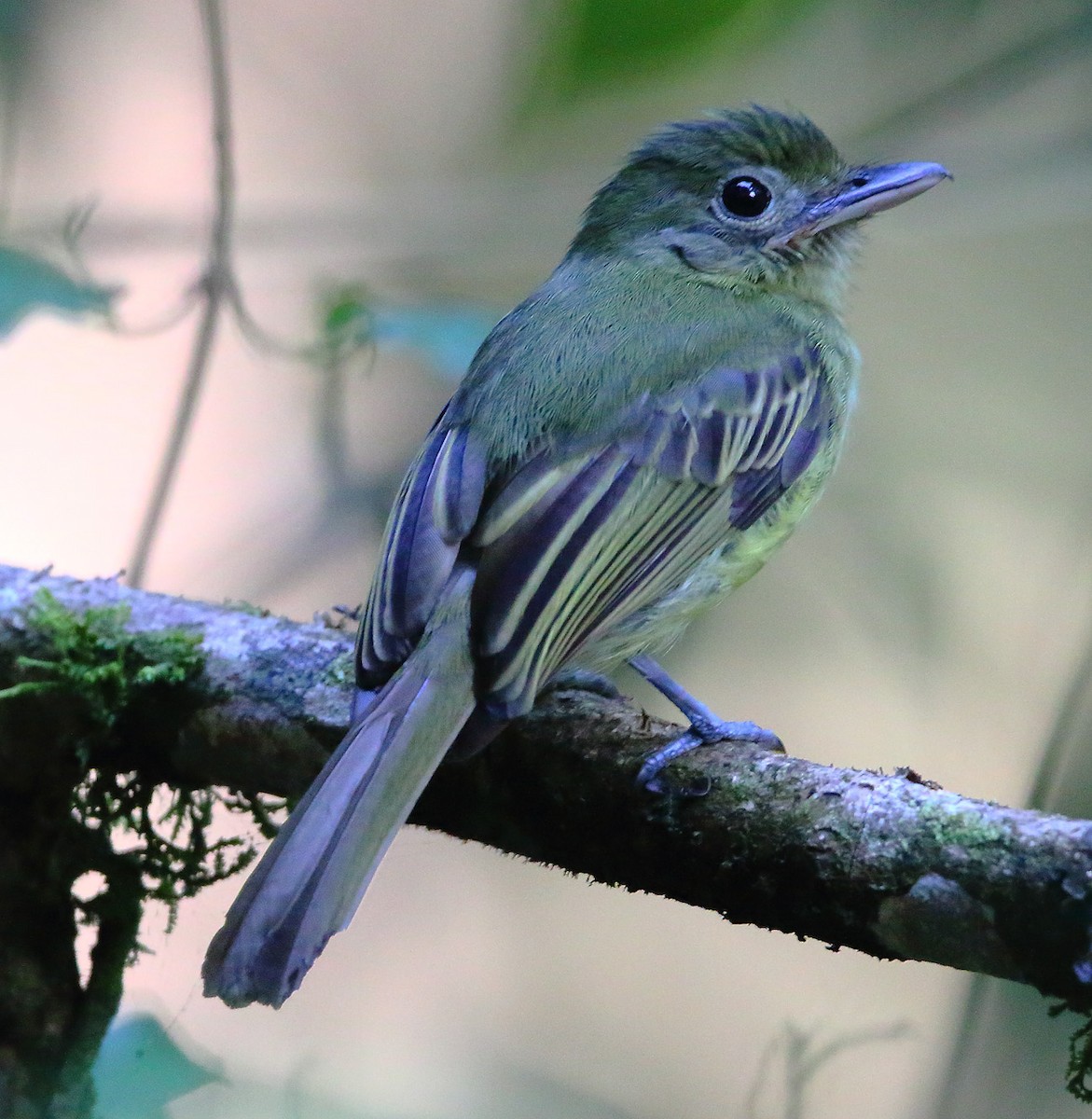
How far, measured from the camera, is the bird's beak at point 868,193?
3.11 metres

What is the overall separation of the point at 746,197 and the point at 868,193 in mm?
283

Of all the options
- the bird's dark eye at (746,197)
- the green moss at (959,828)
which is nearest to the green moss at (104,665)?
the green moss at (959,828)

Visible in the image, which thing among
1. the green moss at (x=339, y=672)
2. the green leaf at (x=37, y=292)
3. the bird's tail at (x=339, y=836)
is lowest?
the bird's tail at (x=339, y=836)

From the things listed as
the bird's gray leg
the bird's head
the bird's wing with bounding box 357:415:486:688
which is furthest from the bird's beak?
the bird's gray leg

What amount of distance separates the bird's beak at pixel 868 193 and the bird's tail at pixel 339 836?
5.30ft

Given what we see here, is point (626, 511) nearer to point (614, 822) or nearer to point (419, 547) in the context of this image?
point (419, 547)

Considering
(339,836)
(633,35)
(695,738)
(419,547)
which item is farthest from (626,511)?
(633,35)

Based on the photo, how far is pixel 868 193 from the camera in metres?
3.15

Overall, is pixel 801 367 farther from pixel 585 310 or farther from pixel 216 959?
pixel 216 959

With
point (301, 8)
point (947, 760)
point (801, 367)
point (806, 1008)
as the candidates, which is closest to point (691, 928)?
point (806, 1008)

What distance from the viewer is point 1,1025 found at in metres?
2.36

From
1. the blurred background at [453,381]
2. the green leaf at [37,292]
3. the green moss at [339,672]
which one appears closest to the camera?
the green moss at [339,672]

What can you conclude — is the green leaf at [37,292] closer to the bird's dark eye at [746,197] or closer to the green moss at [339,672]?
the green moss at [339,672]

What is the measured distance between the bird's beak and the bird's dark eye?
0.33ft
